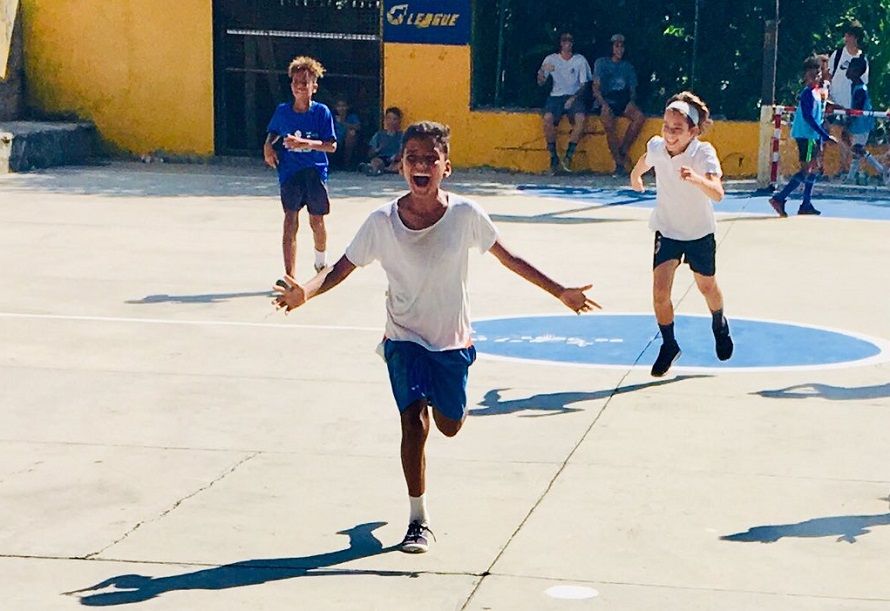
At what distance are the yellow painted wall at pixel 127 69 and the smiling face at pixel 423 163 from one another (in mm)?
18127

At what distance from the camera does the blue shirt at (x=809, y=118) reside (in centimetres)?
1988

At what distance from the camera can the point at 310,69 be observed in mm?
13047

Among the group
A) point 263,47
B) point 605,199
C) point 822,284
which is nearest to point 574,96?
point 605,199

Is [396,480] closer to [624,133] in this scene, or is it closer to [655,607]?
[655,607]

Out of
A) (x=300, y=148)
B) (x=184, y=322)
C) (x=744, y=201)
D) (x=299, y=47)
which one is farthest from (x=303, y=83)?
(x=299, y=47)

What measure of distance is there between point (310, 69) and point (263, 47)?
11483mm

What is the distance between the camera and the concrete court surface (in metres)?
6.38

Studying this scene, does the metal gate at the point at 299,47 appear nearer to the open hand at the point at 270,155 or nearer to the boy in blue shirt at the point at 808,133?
the boy in blue shirt at the point at 808,133

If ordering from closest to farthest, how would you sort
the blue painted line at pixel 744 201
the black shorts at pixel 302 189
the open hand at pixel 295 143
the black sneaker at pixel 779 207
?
1. the open hand at pixel 295 143
2. the black shorts at pixel 302 189
3. the black sneaker at pixel 779 207
4. the blue painted line at pixel 744 201

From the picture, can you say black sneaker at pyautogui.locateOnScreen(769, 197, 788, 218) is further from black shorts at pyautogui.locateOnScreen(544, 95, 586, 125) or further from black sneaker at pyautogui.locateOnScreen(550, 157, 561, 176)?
black sneaker at pyautogui.locateOnScreen(550, 157, 561, 176)

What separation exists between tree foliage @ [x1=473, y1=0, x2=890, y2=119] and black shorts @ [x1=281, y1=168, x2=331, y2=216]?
1093 cm

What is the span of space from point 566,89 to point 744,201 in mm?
3709

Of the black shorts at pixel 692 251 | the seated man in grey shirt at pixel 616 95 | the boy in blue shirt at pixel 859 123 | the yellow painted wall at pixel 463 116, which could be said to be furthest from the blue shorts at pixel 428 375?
the yellow painted wall at pixel 463 116

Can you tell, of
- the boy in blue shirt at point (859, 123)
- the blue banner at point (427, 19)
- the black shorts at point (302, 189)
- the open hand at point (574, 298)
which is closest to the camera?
the open hand at point (574, 298)
